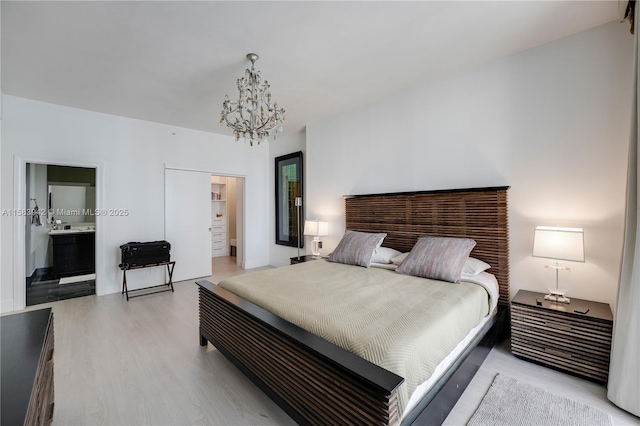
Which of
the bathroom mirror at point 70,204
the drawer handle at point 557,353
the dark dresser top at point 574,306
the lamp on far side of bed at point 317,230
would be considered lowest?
the drawer handle at point 557,353

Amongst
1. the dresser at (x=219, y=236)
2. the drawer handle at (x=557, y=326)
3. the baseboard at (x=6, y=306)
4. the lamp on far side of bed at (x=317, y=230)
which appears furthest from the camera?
the dresser at (x=219, y=236)

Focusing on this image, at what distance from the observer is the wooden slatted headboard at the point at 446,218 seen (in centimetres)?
276

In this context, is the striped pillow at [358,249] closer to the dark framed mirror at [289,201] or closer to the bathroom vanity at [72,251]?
the dark framed mirror at [289,201]

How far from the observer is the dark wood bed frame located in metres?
1.22

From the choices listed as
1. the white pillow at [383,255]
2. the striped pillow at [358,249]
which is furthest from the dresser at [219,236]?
the white pillow at [383,255]

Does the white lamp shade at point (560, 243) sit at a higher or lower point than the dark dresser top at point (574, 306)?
higher

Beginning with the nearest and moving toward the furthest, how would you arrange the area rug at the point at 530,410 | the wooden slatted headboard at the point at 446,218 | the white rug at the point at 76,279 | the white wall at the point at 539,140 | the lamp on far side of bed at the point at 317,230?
the area rug at the point at 530,410, the white wall at the point at 539,140, the wooden slatted headboard at the point at 446,218, the lamp on far side of bed at the point at 317,230, the white rug at the point at 76,279

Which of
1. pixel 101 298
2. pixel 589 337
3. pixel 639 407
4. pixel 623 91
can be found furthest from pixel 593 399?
pixel 101 298

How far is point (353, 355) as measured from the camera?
1330 millimetres

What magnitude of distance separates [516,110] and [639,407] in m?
2.44

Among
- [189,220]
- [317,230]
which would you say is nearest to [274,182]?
[189,220]

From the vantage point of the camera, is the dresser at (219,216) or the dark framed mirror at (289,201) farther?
the dresser at (219,216)

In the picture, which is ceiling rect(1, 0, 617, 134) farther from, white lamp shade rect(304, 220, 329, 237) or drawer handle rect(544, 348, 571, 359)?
drawer handle rect(544, 348, 571, 359)

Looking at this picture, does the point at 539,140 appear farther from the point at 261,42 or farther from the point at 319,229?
the point at 319,229
